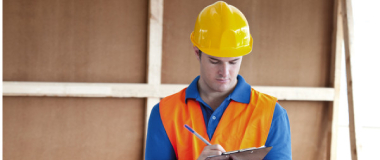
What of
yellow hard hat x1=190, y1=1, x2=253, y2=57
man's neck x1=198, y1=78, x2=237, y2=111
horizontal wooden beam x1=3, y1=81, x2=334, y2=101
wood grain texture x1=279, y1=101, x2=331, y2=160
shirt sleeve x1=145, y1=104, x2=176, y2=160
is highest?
yellow hard hat x1=190, y1=1, x2=253, y2=57

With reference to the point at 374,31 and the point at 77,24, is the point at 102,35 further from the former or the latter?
the point at 374,31

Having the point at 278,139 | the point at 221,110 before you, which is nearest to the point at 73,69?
the point at 221,110

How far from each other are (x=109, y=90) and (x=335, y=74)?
247 centimetres

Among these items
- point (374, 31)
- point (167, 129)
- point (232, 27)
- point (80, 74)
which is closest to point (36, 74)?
point (80, 74)

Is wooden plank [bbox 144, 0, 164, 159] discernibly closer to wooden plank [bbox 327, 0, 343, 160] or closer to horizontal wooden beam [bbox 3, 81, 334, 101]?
horizontal wooden beam [bbox 3, 81, 334, 101]

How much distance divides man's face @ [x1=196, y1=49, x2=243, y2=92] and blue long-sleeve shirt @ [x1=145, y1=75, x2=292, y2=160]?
70 millimetres

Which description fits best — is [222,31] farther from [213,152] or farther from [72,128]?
[72,128]

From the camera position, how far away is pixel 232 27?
5.32ft

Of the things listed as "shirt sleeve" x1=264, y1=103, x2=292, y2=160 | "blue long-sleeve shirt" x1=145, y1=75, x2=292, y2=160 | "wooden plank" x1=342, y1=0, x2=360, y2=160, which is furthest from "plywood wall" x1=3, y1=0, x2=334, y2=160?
"shirt sleeve" x1=264, y1=103, x2=292, y2=160

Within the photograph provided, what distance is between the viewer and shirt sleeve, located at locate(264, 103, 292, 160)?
1.62 metres

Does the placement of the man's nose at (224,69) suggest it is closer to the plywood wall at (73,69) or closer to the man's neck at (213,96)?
Answer: the man's neck at (213,96)

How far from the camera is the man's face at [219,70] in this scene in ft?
5.37

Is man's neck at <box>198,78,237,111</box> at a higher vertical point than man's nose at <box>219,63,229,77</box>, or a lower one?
lower

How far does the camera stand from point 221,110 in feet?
5.52
